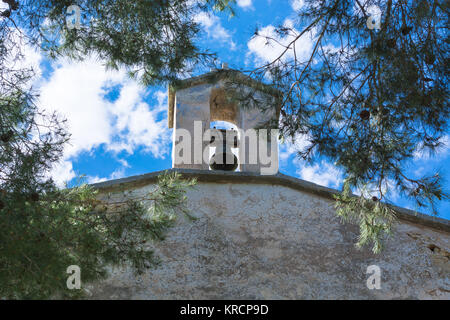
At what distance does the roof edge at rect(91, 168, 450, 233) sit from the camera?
19.5ft

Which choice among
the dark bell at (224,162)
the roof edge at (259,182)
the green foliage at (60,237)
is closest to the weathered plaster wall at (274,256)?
the roof edge at (259,182)

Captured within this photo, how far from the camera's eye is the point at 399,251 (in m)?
5.77

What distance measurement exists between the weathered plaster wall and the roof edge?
56 millimetres

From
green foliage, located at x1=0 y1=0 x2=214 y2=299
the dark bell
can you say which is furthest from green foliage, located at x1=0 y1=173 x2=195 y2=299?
the dark bell

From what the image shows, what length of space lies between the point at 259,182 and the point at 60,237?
2863 mm

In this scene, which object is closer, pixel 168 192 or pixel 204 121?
pixel 168 192

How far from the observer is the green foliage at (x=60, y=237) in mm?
3383

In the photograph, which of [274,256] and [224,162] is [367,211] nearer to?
[274,256]

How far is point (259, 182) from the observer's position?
6168mm

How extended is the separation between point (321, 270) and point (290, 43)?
204 cm

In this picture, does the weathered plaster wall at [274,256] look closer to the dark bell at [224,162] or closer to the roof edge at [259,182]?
the roof edge at [259,182]

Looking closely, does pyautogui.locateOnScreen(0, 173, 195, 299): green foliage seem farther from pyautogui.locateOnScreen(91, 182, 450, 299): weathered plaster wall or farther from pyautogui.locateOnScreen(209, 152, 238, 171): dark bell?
pyautogui.locateOnScreen(209, 152, 238, 171): dark bell

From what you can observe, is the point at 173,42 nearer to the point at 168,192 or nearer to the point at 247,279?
the point at 168,192
